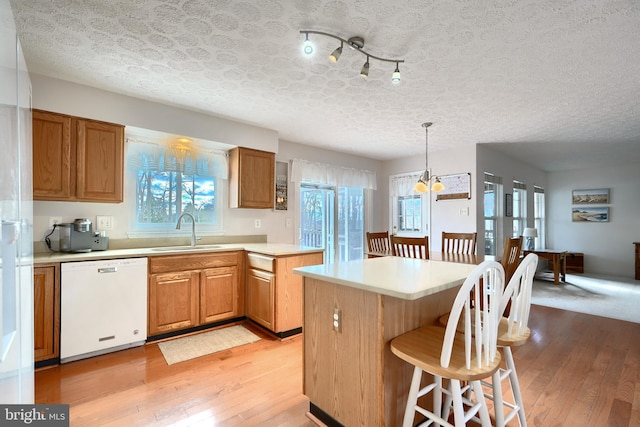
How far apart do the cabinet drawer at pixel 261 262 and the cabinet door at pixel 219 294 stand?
20 centimetres

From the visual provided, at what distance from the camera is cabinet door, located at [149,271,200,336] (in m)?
2.69

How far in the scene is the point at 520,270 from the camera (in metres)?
1.42

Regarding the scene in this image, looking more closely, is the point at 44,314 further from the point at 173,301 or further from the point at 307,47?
the point at 307,47

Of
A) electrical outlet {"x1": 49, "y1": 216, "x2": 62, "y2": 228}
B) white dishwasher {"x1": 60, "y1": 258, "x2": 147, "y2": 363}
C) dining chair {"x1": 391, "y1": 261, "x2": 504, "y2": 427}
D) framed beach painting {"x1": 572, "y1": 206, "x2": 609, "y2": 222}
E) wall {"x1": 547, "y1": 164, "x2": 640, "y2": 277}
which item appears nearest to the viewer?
dining chair {"x1": 391, "y1": 261, "x2": 504, "y2": 427}

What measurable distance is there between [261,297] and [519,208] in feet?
18.7

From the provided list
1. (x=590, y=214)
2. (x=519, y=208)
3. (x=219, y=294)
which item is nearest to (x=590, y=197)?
(x=590, y=214)

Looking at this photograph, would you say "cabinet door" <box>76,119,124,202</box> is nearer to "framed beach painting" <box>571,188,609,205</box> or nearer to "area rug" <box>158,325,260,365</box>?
"area rug" <box>158,325,260,365</box>

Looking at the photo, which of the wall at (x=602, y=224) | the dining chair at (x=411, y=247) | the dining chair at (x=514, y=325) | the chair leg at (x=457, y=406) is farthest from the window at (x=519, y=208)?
the chair leg at (x=457, y=406)

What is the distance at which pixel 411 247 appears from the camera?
349 centimetres

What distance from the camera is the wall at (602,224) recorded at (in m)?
6.14

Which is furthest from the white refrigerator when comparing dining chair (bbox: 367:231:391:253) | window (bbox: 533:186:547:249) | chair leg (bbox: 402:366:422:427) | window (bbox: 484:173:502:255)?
window (bbox: 533:186:547:249)

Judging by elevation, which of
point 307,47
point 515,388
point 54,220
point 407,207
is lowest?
point 515,388

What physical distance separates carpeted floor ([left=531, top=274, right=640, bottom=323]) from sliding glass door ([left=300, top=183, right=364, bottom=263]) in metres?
2.79

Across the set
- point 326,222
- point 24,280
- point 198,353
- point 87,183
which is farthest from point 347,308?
point 326,222
